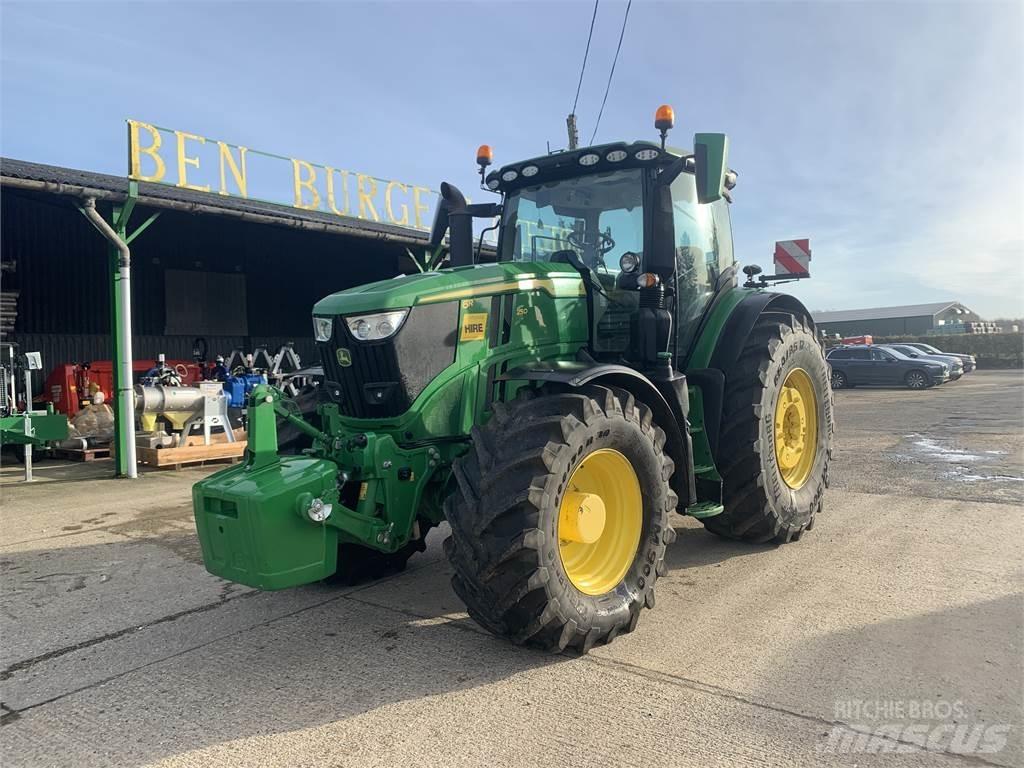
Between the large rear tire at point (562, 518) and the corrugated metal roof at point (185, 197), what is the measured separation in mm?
8374

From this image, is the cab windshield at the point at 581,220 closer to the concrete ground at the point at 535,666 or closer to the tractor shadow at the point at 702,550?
the tractor shadow at the point at 702,550

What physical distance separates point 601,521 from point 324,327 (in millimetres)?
1864

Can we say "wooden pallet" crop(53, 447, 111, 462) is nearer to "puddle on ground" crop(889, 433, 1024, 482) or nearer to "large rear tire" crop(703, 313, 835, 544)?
"large rear tire" crop(703, 313, 835, 544)

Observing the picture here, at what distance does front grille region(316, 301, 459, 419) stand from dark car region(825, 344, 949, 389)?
21.9 metres

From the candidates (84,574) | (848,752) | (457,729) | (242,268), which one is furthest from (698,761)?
(242,268)

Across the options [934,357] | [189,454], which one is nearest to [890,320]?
[934,357]

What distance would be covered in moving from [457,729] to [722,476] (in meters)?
2.63

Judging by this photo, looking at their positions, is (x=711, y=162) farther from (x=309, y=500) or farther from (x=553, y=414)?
(x=309, y=500)

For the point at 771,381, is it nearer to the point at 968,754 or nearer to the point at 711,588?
the point at 711,588

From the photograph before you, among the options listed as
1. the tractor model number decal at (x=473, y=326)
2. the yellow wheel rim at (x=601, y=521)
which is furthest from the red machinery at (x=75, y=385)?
the yellow wheel rim at (x=601, y=521)

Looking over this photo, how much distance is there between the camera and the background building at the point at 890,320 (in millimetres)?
63812

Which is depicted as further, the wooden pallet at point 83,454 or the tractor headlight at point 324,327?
the wooden pallet at point 83,454

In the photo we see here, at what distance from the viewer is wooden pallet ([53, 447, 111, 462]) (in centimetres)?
1090

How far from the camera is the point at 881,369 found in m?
22.8
